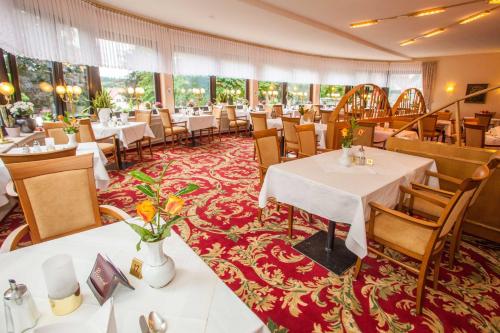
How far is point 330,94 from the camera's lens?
11820mm

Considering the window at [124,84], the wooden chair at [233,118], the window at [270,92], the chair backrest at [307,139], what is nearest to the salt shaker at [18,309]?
the chair backrest at [307,139]

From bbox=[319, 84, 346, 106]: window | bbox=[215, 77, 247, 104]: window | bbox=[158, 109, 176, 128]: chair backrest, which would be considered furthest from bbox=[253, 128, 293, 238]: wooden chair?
bbox=[319, 84, 346, 106]: window

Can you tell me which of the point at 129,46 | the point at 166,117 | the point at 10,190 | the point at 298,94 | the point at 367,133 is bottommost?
the point at 10,190

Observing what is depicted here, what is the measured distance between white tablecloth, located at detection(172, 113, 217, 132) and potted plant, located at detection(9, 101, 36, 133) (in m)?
3.03

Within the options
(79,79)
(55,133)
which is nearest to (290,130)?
(55,133)

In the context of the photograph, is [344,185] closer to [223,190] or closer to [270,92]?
[223,190]

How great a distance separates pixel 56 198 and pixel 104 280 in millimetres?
958

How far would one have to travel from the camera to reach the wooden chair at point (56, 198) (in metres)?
1.49

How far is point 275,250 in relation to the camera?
2.45 metres

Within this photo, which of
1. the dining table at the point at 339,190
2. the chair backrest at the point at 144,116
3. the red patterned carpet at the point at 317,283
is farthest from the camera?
the chair backrest at the point at 144,116

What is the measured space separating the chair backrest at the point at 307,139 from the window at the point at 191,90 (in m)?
4.55

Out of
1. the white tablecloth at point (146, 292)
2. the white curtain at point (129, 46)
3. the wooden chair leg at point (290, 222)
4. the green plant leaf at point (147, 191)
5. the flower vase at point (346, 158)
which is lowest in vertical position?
the wooden chair leg at point (290, 222)

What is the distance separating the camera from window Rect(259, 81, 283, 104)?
31.4ft

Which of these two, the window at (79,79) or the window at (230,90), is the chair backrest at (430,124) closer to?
the window at (230,90)
